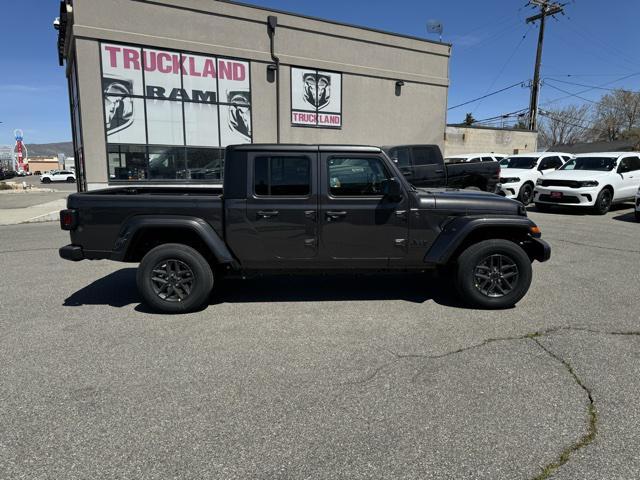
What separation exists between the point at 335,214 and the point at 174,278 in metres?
1.87

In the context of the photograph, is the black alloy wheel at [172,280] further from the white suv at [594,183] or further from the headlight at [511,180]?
the headlight at [511,180]

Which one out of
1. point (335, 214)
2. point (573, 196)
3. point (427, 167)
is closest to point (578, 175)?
point (573, 196)

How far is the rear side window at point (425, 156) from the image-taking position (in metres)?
12.1

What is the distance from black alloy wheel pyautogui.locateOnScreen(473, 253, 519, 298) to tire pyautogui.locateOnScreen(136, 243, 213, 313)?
9.74 feet

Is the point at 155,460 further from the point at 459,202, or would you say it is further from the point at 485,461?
the point at 459,202

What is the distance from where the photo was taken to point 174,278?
472 cm

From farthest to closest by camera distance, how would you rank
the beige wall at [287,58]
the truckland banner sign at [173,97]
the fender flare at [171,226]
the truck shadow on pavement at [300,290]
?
the truckland banner sign at [173,97] < the beige wall at [287,58] < the truck shadow on pavement at [300,290] < the fender flare at [171,226]

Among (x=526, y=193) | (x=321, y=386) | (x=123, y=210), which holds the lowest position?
(x=321, y=386)

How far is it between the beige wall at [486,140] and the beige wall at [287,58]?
3885mm

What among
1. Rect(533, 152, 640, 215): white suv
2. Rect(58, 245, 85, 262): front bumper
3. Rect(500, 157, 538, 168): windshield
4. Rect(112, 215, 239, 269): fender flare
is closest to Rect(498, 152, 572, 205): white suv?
Rect(500, 157, 538, 168): windshield

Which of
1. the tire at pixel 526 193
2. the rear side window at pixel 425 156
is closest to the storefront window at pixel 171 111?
the rear side window at pixel 425 156

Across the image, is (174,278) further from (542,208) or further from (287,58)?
(287,58)

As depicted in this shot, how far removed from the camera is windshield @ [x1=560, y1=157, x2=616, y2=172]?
44.6ft

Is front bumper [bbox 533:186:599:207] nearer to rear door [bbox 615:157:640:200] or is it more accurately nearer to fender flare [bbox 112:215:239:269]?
rear door [bbox 615:157:640:200]
